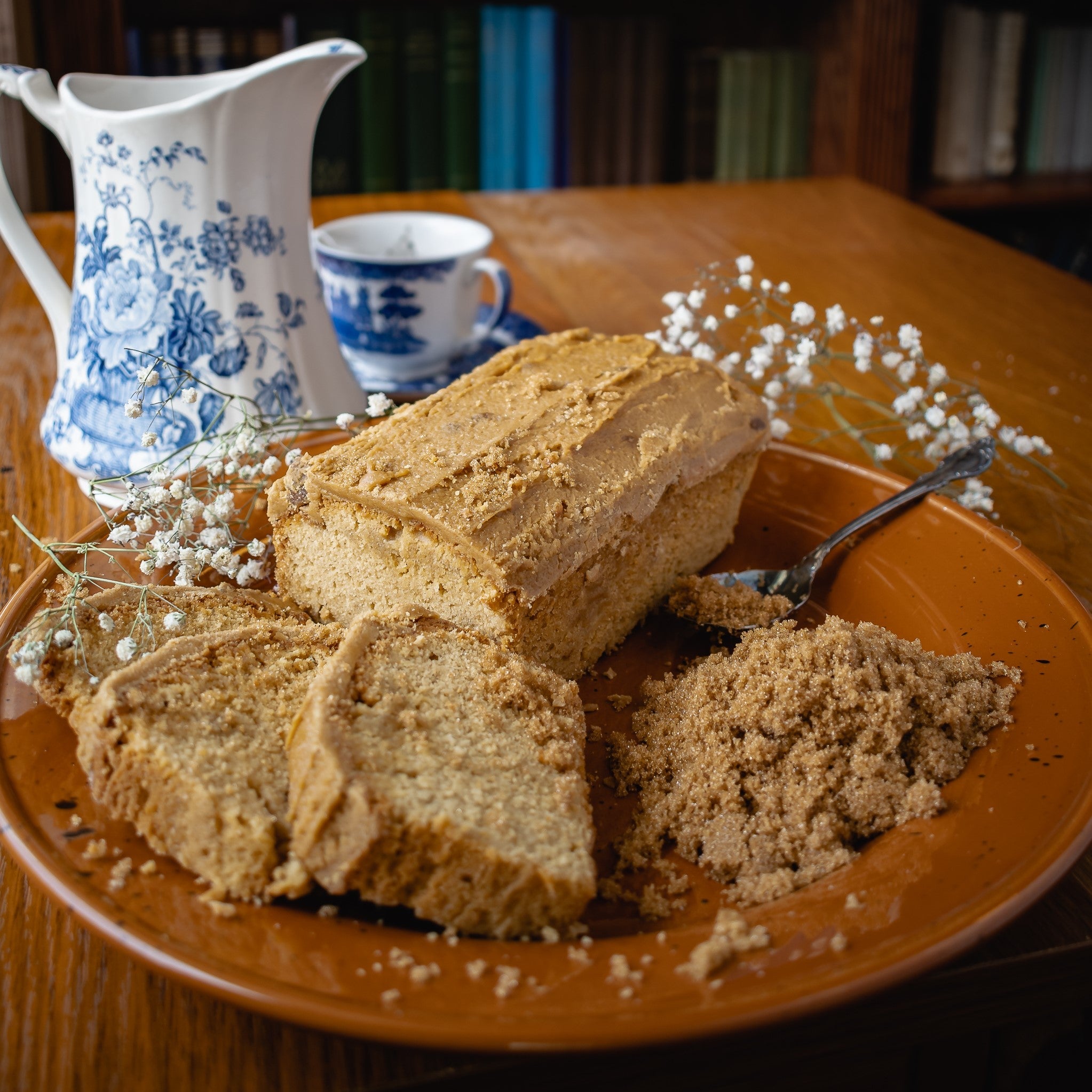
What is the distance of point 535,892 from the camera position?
3.14ft

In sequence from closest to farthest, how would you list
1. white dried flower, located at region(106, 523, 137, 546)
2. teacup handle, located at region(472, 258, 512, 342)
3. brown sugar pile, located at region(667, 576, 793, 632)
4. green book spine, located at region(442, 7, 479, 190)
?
white dried flower, located at region(106, 523, 137, 546) < brown sugar pile, located at region(667, 576, 793, 632) < teacup handle, located at region(472, 258, 512, 342) < green book spine, located at region(442, 7, 479, 190)

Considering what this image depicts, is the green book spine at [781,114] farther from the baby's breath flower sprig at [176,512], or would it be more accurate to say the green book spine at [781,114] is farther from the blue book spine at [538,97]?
the baby's breath flower sprig at [176,512]

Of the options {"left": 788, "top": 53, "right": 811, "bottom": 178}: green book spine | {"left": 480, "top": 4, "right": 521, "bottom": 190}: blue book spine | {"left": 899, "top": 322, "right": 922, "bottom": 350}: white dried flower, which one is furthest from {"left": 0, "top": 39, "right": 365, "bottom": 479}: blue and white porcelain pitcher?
{"left": 788, "top": 53, "right": 811, "bottom": 178}: green book spine

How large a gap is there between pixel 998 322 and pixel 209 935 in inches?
92.7

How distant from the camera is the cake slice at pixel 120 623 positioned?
1.14 m

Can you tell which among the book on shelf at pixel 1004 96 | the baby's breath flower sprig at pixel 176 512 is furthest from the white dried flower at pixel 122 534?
the book on shelf at pixel 1004 96

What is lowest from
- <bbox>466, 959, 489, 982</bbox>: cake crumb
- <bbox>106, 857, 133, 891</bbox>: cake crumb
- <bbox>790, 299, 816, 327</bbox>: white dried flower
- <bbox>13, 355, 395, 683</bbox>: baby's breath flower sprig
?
<bbox>466, 959, 489, 982</bbox>: cake crumb

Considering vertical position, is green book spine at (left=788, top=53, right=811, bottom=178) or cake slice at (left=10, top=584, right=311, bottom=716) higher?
green book spine at (left=788, top=53, right=811, bottom=178)

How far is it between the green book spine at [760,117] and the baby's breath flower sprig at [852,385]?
213cm

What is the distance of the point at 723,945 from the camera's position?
0.89m

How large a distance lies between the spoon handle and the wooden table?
7.0 inches

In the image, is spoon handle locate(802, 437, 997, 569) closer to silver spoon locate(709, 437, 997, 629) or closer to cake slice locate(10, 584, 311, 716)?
silver spoon locate(709, 437, 997, 629)

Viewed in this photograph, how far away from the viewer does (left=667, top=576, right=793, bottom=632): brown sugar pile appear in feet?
4.93

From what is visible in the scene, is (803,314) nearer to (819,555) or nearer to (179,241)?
(819,555)
